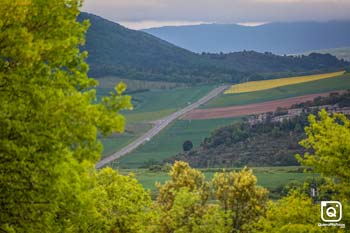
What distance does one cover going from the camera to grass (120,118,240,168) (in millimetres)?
142625

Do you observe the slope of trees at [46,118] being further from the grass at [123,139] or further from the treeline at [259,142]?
the grass at [123,139]

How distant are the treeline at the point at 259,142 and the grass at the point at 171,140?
4577 millimetres

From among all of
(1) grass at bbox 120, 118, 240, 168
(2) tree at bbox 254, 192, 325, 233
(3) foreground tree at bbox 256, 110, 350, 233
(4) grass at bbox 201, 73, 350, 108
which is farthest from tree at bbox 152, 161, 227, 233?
(4) grass at bbox 201, 73, 350, 108

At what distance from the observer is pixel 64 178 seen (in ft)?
53.9

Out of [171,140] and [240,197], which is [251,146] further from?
[240,197]

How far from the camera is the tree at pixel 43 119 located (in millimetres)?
15861

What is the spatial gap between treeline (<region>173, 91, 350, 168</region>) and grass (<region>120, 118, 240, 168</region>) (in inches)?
180

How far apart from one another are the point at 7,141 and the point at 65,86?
8.74ft

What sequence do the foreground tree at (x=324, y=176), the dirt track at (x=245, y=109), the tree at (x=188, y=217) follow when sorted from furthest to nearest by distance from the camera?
the dirt track at (x=245, y=109) → the tree at (x=188, y=217) → the foreground tree at (x=324, y=176)

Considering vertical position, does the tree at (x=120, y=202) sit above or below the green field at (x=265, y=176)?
above

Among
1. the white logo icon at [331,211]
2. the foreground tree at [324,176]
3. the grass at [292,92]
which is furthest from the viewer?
the grass at [292,92]

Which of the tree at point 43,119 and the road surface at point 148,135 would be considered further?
the road surface at point 148,135

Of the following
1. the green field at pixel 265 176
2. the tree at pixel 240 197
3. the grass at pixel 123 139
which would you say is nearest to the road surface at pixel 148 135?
the grass at pixel 123 139

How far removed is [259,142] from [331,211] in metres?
123
